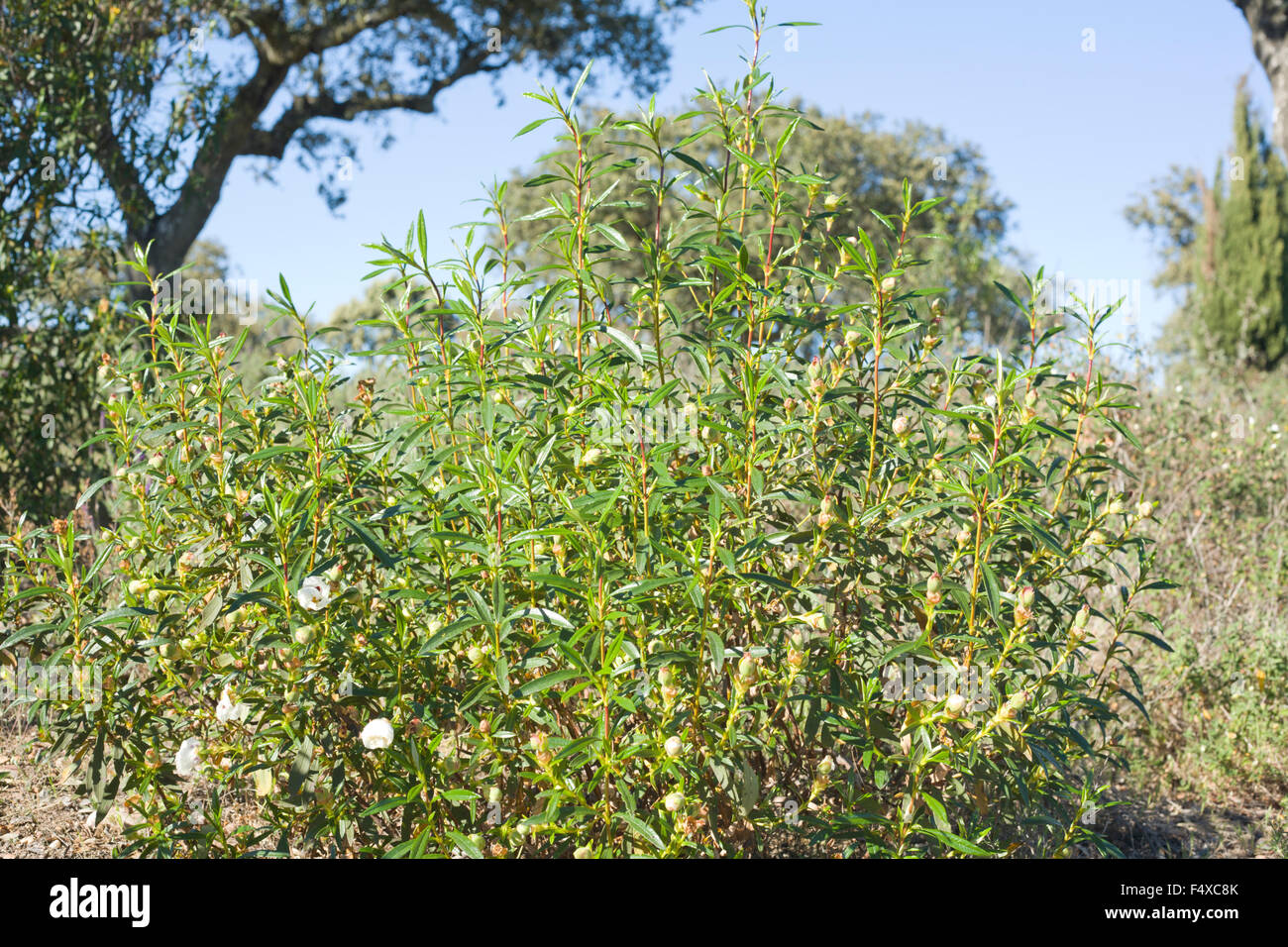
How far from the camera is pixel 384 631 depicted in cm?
219

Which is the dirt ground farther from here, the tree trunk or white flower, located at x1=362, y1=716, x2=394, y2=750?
the tree trunk

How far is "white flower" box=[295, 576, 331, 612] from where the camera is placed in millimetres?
2002

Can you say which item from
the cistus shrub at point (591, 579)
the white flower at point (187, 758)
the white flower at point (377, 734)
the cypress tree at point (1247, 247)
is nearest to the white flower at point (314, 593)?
the cistus shrub at point (591, 579)

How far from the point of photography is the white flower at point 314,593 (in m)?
2.00

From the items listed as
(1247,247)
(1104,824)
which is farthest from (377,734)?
(1247,247)

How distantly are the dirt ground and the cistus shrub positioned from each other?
1123mm

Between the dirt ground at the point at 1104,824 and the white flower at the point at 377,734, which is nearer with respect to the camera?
the white flower at the point at 377,734

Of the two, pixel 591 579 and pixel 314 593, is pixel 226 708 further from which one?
pixel 591 579

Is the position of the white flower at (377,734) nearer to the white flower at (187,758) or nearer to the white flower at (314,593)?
the white flower at (314,593)

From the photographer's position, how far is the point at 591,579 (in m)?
2.03

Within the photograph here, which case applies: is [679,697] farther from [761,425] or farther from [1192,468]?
[1192,468]

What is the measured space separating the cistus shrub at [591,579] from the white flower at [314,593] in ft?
0.04
